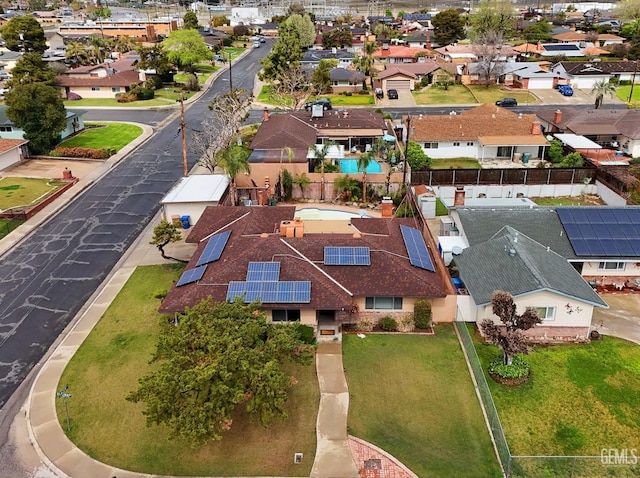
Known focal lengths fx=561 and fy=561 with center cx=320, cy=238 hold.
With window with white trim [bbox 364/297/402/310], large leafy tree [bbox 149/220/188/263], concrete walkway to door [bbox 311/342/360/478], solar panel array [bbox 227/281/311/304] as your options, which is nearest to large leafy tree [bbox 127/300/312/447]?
concrete walkway to door [bbox 311/342/360/478]

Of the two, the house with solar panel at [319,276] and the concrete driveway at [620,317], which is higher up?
the house with solar panel at [319,276]

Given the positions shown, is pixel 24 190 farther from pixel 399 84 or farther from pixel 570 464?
pixel 399 84

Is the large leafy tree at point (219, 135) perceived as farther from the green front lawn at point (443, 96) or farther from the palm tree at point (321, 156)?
the green front lawn at point (443, 96)

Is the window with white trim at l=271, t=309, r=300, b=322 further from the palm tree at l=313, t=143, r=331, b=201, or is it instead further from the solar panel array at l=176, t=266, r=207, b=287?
the palm tree at l=313, t=143, r=331, b=201

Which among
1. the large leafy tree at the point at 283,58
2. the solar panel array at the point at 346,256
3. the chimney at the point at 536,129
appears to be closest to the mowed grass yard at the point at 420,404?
the solar panel array at the point at 346,256

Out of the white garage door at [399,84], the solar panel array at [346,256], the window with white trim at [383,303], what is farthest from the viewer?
the white garage door at [399,84]

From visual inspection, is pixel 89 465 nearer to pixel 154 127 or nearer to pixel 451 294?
pixel 451 294

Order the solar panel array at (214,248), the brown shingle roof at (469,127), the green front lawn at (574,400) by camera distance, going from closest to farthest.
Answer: the green front lawn at (574,400) < the solar panel array at (214,248) < the brown shingle roof at (469,127)
